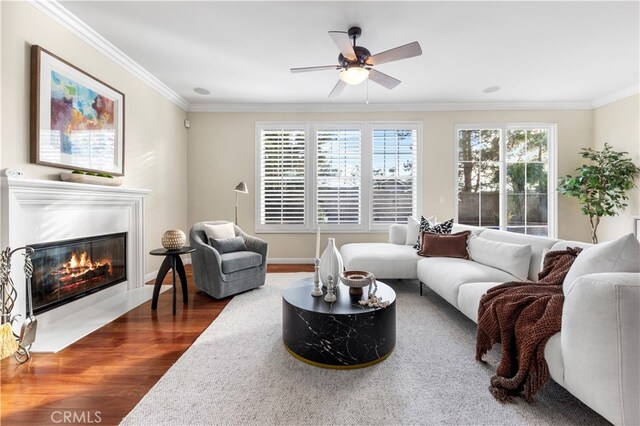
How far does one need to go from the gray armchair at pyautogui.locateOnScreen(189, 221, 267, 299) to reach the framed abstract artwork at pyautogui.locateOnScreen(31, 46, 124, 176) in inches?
49.6

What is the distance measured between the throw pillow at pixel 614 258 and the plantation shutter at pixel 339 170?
343 cm

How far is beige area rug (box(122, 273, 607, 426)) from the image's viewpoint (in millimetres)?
1372

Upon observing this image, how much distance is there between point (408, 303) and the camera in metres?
2.91

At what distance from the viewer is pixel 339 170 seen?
488 centimetres

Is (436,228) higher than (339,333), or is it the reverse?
(436,228)

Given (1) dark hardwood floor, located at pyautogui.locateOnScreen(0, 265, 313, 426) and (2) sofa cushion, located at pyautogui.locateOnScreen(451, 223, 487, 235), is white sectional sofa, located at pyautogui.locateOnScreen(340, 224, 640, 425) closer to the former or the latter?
(2) sofa cushion, located at pyautogui.locateOnScreen(451, 223, 487, 235)

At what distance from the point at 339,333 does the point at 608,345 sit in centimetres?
124

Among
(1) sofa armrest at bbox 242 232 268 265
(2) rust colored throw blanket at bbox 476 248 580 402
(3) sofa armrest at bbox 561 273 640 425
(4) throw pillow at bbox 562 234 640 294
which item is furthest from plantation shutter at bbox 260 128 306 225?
(3) sofa armrest at bbox 561 273 640 425

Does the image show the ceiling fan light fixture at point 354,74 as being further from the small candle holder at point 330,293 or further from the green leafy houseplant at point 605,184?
the green leafy houseplant at point 605,184

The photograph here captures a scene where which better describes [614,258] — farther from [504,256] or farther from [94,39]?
[94,39]

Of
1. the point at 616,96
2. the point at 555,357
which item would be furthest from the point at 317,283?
the point at 616,96

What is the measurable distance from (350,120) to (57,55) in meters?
3.75

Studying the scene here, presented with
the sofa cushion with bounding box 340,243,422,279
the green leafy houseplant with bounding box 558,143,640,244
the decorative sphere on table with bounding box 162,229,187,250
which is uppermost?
the green leafy houseplant with bounding box 558,143,640,244

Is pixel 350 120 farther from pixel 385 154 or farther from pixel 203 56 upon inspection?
pixel 203 56
